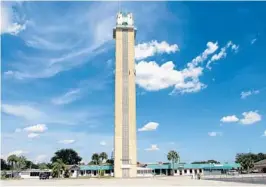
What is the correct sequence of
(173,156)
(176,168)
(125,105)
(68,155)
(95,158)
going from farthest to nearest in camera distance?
(68,155)
(95,158)
(173,156)
(176,168)
(125,105)

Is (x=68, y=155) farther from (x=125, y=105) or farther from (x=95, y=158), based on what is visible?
(x=125, y=105)

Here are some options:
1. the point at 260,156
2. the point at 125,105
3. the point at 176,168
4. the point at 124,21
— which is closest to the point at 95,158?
the point at 176,168

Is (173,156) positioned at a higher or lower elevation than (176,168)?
higher

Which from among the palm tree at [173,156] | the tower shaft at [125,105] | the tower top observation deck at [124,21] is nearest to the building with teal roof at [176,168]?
the palm tree at [173,156]

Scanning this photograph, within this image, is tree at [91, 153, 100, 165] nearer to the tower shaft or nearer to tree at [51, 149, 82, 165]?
the tower shaft

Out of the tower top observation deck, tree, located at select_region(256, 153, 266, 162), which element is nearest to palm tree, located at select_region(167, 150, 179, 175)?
the tower top observation deck

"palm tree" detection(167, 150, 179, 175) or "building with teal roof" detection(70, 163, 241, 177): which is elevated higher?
"palm tree" detection(167, 150, 179, 175)

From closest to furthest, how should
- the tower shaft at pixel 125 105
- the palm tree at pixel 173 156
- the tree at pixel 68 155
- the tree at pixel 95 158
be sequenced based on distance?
the tower shaft at pixel 125 105, the palm tree at pixel 173 156, the tree at pixel 95 158, the tree at pixel 68 155

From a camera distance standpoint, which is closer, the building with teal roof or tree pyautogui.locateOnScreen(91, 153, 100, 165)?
the building with teal roof

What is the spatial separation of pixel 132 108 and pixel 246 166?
42.5 m

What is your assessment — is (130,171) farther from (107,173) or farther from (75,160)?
(75,160)

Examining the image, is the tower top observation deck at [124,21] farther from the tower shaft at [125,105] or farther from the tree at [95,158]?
the tree at [95,158]

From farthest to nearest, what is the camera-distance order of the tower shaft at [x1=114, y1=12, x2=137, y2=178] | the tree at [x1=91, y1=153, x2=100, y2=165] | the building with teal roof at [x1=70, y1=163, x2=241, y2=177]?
the tree at [x1=91, y1=153, x2=100, y2=165] < the building with teal roof at [x1=70, y1=163, x2=241, y2=177] < the tower shaft at [x1=114, y1=12, x2=137, y2=178]

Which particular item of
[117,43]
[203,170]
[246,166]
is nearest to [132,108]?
[117,43]
